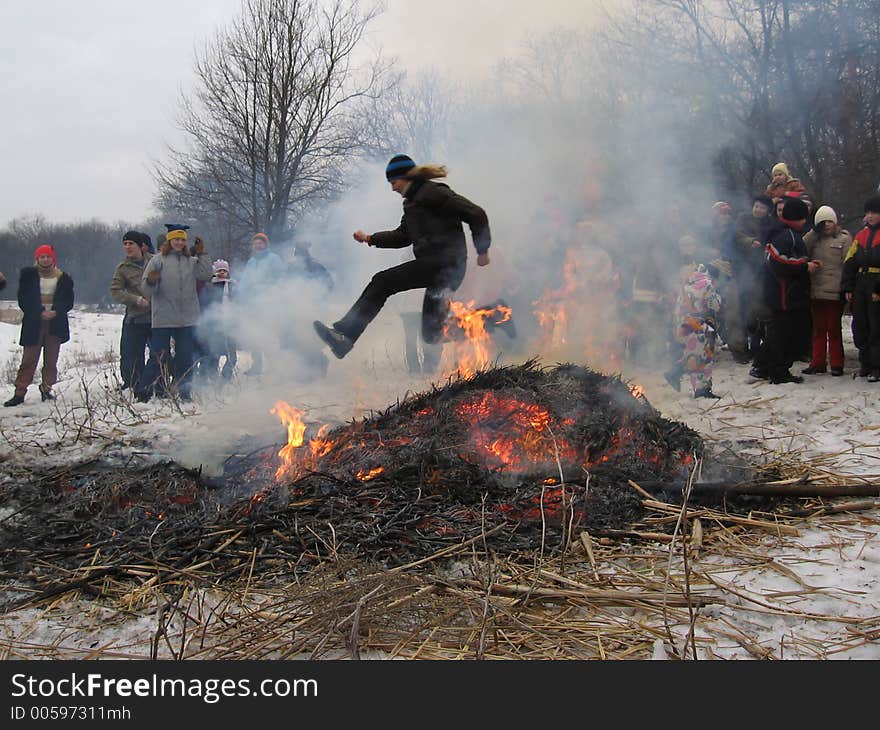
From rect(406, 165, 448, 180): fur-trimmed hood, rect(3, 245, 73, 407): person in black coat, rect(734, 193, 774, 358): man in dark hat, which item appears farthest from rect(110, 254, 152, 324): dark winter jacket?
rect(734, 193, 774, 358): man in dark hat

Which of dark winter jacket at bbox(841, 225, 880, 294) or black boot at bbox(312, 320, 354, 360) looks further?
dark winter jacket at bbox(841, 225, 880, 294)

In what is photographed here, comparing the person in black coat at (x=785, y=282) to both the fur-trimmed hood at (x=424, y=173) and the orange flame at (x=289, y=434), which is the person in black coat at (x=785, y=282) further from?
the orange flame at (x=289, y=434)

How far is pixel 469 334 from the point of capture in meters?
6.64

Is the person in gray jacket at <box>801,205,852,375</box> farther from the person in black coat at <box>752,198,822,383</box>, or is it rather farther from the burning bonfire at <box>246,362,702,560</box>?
the burning bonfire at <box>246,362,702,560</box>

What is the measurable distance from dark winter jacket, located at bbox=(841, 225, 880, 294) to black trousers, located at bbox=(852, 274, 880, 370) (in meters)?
0.04

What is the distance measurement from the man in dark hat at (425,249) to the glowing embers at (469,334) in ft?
1.44

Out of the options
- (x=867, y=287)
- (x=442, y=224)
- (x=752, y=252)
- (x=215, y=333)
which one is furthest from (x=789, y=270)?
(x=215, y=333)

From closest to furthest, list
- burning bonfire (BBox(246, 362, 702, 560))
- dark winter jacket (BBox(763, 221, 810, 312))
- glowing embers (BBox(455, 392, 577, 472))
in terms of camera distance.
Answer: burning bonfire (BBox(246, 362, 702, 560)) → glowing embers (BBox(455, 392, 577, 472)) → dark winter jacket (BBox(763, 221, 810, 312))

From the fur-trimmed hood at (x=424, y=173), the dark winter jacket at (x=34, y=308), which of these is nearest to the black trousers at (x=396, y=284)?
the fur-trimmed hood at (x=424, y=173)

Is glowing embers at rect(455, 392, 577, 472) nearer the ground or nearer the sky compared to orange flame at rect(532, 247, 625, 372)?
nearer the ground

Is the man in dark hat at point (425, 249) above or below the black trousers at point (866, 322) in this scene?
above

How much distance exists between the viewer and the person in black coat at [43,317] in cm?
783

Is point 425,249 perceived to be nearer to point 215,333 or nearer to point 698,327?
point 698,327

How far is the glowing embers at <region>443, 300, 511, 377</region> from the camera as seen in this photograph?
6445mm
